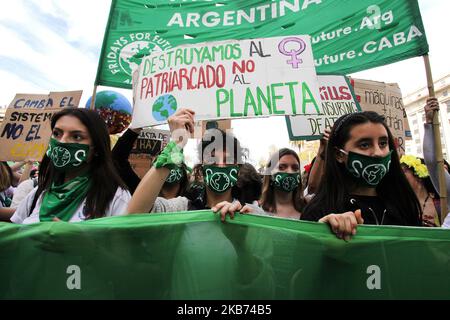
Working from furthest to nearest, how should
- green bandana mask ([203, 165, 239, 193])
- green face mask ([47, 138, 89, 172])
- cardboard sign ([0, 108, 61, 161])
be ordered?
cardboard sign ([0, 108, 61, 161]) < green bandana mask ([203, 165, 239, 193]) < green face mask ([47, 138, 89, 172])

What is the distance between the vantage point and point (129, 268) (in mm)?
1301

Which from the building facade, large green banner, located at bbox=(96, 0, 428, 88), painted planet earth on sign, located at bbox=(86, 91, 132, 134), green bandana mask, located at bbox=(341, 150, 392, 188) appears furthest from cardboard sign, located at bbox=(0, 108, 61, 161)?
the building facade

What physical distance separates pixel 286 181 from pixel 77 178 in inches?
69.0

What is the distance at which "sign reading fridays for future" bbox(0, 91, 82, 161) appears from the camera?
382 centimetres

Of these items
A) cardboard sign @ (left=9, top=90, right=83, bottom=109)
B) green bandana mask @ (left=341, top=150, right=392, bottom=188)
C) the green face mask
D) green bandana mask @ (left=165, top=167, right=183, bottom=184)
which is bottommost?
green bandana mask @ (left=341, top=150, right=392, bottom=188)

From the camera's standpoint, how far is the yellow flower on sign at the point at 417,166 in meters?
3.42

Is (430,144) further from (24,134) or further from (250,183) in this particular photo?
(24,134)

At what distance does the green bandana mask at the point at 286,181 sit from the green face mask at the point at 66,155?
169cm

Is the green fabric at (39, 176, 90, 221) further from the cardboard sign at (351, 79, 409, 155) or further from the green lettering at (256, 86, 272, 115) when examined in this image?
the cardboard sign at (351, 79, 409, 155)

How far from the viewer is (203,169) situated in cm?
258

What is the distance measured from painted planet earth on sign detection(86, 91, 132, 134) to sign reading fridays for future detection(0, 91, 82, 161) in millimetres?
509

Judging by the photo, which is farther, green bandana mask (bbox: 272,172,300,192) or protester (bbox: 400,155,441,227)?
protester (bbox: 400,155,441,227)

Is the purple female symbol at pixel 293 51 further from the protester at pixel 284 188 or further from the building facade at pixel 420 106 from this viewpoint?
the building facade at pixel 420 106

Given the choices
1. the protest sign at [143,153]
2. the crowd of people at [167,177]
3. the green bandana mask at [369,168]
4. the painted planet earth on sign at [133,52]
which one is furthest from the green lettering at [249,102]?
the protest sign at [143,153]
